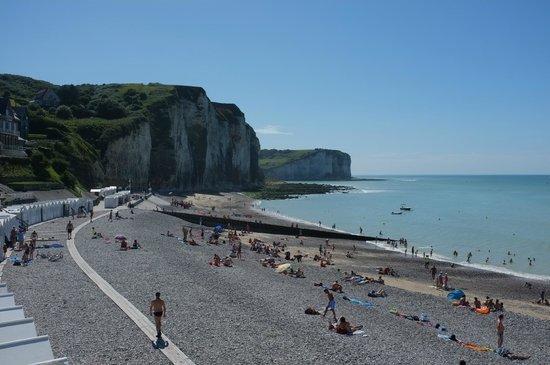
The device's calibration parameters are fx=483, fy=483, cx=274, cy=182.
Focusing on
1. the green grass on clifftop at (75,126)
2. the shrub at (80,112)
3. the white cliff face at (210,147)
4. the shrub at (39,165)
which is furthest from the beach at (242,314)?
the white cliff face at (210,147)

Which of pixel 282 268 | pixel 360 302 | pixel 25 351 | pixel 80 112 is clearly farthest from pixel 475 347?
pixel 80 112

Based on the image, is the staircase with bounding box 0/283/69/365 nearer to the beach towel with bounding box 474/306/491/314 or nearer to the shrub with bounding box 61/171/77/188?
the beach towel with bounding box 474/306/491/314

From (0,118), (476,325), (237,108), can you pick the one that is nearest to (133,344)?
(476,325)

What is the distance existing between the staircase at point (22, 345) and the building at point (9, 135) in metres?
40.8

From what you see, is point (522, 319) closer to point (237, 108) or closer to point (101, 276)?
point (101, 276)

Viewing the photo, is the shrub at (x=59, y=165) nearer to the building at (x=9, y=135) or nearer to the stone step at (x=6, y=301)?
A: the building at (x=9, y=135)

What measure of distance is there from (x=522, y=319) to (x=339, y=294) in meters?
8.25

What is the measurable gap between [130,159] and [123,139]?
362 centimetres

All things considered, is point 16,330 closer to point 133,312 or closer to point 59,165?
point 133,312

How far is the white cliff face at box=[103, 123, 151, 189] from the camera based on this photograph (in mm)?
70938

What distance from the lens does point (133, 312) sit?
1539 centimetres

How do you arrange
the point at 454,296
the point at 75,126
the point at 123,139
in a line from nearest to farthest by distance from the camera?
1. the point at 454,296
2. the point at 75,126
3. the point at 123,139

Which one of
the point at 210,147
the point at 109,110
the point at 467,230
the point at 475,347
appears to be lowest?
the point at 467,230

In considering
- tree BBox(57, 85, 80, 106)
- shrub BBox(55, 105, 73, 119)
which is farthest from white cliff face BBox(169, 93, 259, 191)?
shrub BBox(55, 105, 73, 119)
